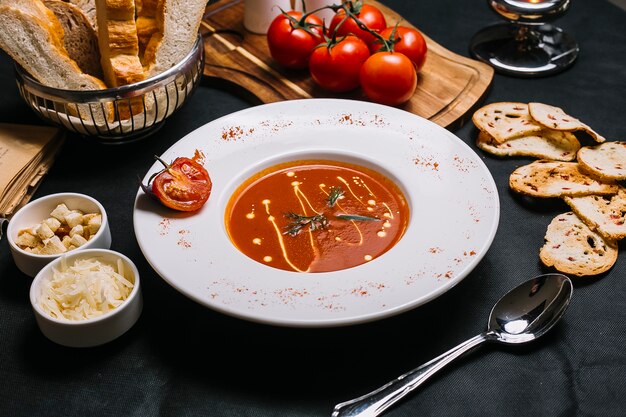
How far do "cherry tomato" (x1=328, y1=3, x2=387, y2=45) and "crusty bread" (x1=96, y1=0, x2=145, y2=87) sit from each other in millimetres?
1069

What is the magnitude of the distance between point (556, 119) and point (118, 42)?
6.31 feet

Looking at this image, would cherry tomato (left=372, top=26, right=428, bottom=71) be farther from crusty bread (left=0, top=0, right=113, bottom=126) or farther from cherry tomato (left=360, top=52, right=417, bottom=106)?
crusty bread (left=0, top=0, right=113, bottom=126)

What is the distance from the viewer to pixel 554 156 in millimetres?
3037

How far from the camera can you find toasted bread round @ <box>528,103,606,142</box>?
304 cm

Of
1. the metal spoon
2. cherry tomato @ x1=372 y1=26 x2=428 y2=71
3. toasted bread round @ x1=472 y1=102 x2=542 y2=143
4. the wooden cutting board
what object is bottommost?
the wooden cutting board

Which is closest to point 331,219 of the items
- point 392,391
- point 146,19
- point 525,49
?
point 392,391

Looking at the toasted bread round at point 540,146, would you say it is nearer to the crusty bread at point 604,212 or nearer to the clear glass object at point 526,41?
the crusty bread at point 604,212

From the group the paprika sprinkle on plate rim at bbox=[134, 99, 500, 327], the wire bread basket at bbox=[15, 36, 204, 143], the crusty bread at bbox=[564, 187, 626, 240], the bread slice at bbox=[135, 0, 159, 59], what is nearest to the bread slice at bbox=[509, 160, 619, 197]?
the crusty bread at bbox=[564, 187, 626, 240]

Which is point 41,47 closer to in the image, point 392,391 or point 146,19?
point 146,19

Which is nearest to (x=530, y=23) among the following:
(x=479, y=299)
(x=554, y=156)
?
(x=554, y=156)

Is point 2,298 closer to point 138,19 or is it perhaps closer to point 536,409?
point 138,19

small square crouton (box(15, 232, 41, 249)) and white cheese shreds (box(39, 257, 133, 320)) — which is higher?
white cheese shreds (box(39, 257, 133, 320))

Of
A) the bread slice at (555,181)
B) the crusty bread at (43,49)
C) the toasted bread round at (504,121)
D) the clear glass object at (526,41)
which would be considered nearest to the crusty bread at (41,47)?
the crusty bread at (43,49)

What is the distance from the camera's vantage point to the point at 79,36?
121 inches
